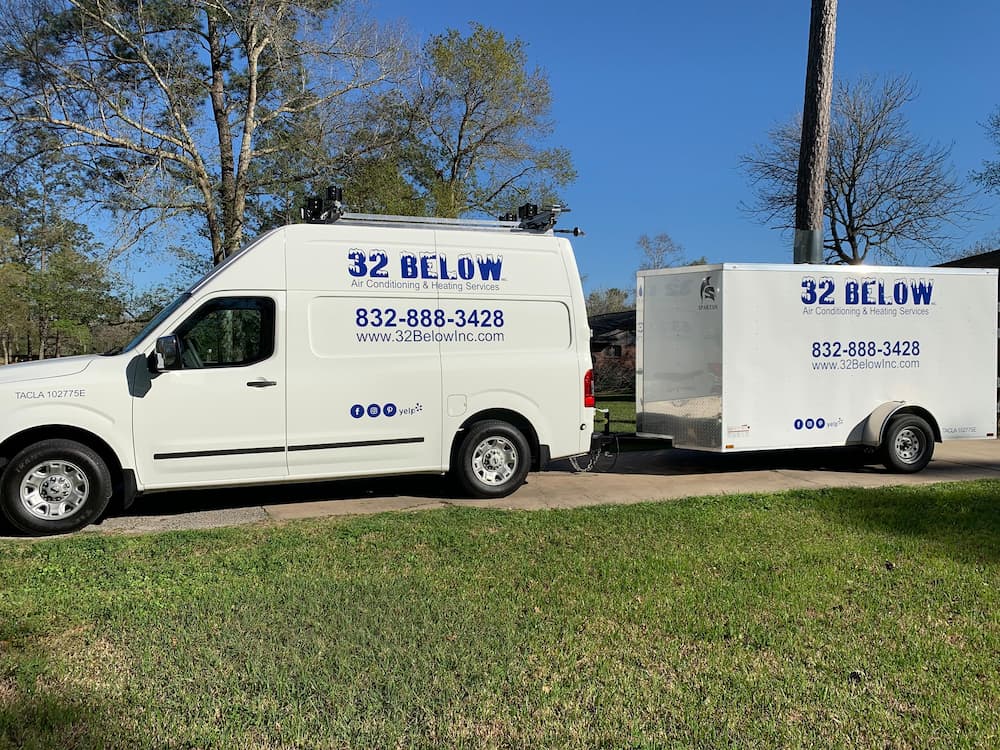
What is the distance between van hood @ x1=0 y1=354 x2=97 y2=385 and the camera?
627 cm

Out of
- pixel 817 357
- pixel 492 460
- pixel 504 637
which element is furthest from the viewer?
pixel 817 357

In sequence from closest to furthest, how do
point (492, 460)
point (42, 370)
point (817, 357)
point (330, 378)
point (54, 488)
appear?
point (54, 488) < point (42, 370) < point (330, 378) < point (492, 460) < point (817, 357)

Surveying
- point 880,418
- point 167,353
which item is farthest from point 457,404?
point 880,418

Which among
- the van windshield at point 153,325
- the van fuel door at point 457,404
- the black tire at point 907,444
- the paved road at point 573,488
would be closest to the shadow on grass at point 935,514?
the paved road at point 573,488

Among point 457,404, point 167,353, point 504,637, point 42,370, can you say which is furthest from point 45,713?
point 457,404

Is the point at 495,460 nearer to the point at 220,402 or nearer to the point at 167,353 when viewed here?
the point at 220,402

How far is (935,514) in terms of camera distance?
6.84 m

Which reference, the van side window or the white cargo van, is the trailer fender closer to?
the white cargo van

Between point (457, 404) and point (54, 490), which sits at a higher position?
point (457, 404)

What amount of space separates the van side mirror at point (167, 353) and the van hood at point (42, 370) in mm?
600

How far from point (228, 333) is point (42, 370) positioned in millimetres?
1488

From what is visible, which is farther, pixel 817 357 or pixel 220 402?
pixel 817 357

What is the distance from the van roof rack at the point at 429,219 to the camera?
7.59 m

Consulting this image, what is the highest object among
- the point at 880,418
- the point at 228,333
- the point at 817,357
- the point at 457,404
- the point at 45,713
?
the point at 228,333
